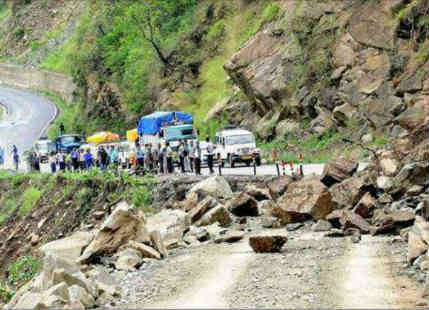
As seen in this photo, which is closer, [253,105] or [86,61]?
[253,105]

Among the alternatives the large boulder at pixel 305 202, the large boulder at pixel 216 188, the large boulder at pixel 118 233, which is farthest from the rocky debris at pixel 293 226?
the large boulder at pixel 216 188

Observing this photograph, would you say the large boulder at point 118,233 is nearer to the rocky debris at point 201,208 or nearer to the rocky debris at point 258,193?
the rocky debris at point 201,208

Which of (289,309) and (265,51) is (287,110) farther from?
(289,309)

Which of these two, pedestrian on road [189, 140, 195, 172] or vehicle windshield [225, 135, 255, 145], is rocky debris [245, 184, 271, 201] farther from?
vehicle windshield [225, 135, 255, 145]

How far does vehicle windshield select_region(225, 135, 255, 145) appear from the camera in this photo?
4528 centimetres

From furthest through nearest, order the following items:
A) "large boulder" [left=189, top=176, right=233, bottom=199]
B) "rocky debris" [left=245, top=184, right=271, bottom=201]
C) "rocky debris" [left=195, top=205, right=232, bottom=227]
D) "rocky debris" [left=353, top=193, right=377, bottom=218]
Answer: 1. "large boulder" [left=189, top=176, right=233, bottom=199]
2. "rocky debris" [left=245, top=184, right=271, bottom=201]
3. "rocky debris" [left=195, top=205, right=232, bottom=227]
4. "rocky debris" [left=353, top=193, right=377, bottom=218]

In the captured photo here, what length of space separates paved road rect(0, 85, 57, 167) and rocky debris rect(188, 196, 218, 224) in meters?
45.2

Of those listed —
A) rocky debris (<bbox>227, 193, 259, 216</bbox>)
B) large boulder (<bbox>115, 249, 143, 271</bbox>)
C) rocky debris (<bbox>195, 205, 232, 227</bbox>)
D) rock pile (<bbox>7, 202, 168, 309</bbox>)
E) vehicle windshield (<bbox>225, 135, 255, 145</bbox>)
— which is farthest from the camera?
vehicle windshield (<bbox>225, 135, 255, 145</bbox>)

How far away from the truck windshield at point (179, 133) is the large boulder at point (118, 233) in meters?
27.7

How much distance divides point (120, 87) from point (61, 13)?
5336 centimetres

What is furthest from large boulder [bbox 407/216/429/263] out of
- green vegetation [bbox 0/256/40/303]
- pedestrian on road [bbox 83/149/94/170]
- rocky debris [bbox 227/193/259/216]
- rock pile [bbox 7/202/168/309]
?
pedestrian on road [bbox 83/149/94/170]

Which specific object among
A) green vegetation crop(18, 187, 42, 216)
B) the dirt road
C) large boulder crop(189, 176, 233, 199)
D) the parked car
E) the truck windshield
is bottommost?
green vegetation crop(18, 187, 42, 216)

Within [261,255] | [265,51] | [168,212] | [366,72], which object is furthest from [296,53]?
[261,255]

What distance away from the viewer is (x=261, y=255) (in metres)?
21.6
